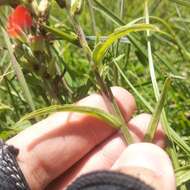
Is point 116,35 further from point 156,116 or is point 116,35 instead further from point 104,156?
point 104,156

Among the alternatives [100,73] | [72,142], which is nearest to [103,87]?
[100,73]

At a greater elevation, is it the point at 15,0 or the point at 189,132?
the point at 15,0

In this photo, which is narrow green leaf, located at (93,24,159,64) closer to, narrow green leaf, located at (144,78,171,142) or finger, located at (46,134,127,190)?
narrow green leaf, located at (144,78,171,142)

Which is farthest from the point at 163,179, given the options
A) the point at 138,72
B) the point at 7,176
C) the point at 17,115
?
the point at 138,72

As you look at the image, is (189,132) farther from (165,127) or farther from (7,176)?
(7,176)

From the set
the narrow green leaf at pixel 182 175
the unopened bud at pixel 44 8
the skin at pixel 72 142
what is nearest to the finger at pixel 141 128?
the skin at pixel 72 142

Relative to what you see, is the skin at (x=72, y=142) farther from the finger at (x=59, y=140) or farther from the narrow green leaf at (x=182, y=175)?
the narrow green leaf at (x=182, y=175)
